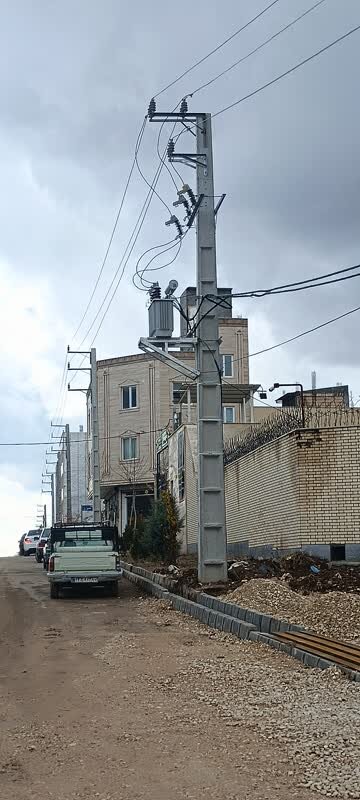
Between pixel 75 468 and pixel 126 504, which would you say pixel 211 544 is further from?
pixel 75 468

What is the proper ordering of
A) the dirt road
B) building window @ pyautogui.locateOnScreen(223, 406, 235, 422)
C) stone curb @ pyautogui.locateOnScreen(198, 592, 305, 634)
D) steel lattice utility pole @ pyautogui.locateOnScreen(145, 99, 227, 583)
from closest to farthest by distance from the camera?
1. the dirt road
2. stone curb @ pyautogui.locateOnScreen(198, 592, 305, 634)
3. steel lattice utility pole @ pyautogui.locateOnScreen(145, 99, 227, 583)
4. building window @ pyautogui.locateOnScreen(223, 406, 235, 422)

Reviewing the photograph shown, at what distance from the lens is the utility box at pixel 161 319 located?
2216 centimetres

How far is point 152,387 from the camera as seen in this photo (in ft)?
180

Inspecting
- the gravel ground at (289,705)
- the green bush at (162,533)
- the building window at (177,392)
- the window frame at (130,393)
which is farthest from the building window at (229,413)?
the gravel ground at (289,705)

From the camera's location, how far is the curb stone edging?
11.1 m

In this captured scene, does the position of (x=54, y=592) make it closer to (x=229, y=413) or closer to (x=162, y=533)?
(x=162, y=533)

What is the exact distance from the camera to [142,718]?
347 inches

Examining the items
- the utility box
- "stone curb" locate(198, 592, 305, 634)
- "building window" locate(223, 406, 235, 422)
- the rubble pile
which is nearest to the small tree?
the rubble pile

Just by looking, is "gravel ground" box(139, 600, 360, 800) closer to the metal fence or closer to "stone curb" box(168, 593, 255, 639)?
"stone curb" box(168, 593, 255, 639)

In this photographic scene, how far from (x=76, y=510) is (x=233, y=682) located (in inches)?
3392

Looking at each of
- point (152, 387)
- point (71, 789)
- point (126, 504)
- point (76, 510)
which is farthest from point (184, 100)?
point (76, 510)

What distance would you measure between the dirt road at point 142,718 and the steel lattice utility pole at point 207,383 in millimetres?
5018

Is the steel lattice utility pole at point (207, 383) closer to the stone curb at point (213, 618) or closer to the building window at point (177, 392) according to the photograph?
the stone curb at point (213, 618)

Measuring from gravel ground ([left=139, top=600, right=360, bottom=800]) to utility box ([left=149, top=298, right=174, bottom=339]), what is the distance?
1048 centimetres
